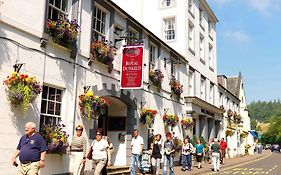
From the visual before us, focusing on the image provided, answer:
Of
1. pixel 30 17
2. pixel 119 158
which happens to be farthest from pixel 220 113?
pixel 30 17

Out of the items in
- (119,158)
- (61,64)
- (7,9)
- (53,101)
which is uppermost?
(7,9)

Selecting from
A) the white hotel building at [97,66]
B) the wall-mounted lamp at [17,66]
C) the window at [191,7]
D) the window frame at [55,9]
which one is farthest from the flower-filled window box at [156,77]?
the wall-mounted lamp at [17,66]

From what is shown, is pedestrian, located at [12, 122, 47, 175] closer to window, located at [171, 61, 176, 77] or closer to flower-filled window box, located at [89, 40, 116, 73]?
flower-filled window box, located at [89, 40, 116, 73]

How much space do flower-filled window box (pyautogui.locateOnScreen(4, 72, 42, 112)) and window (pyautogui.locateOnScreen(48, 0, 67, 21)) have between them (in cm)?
287

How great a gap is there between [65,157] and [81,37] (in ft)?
13.8

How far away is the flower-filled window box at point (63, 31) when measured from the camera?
10703mm

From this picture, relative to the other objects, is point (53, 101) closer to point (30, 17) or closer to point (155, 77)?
point (30, 17)

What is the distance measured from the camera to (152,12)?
25.1 m

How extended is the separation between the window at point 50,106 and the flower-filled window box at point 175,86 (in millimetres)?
10197

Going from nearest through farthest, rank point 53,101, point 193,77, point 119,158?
point 53,101
point 119,158
point 193,77

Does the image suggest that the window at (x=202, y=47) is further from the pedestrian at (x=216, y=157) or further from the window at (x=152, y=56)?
the pedestrian at (x=216, y=157)

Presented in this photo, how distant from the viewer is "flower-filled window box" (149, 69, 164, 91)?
17753 millimetres

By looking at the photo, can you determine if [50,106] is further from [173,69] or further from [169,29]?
[169,29]

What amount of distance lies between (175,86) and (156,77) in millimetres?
3021
